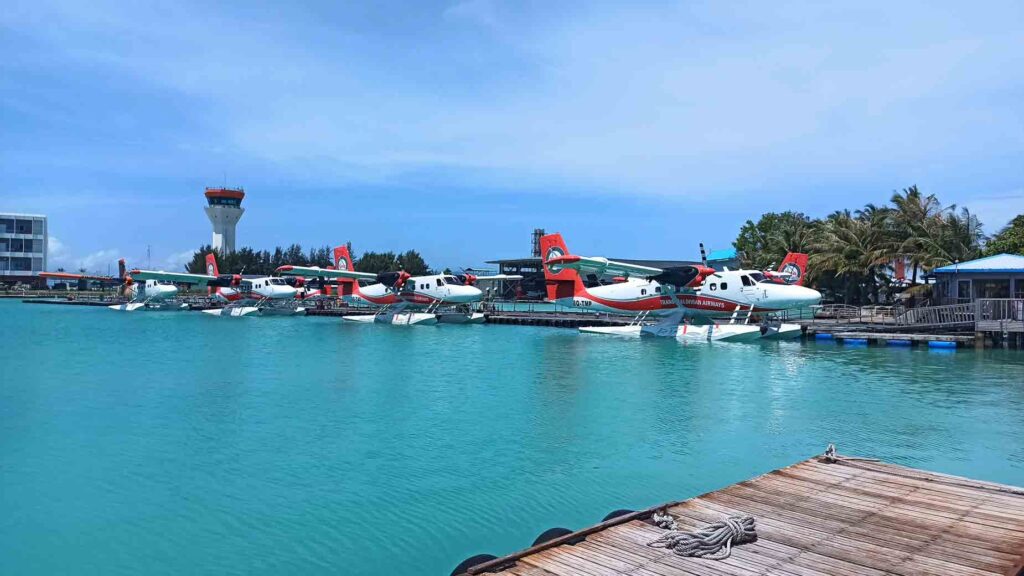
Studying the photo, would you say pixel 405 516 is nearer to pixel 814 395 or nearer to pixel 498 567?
pixel 498 567

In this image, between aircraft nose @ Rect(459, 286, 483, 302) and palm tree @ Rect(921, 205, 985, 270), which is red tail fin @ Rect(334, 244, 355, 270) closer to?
aircraft nose @ Rect(459, 286, 483, 302)

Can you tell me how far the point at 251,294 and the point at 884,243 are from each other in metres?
44.3

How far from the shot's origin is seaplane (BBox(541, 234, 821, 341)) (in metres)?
28.6

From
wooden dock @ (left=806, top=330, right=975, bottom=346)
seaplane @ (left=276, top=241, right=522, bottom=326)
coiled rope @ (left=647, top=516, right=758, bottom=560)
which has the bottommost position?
coiled rope @ (left=647, top=516, right=758, bottom=560)

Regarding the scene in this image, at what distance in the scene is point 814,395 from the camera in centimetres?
1647

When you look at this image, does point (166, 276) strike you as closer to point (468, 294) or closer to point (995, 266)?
point (468, 294)

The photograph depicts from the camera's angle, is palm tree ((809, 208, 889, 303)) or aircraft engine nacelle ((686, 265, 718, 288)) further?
palm tree ((809, 208, 889, 303))

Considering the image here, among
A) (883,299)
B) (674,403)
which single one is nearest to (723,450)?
(674,403)

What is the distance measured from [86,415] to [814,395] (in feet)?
51.0

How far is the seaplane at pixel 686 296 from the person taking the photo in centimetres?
2862

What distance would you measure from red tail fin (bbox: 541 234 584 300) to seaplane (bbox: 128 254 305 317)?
24743 millimetres

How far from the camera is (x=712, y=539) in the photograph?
17.3ft

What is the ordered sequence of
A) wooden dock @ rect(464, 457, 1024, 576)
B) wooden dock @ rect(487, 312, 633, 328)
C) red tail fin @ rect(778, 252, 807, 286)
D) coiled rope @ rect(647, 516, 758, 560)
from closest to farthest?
1. wooden dock @ rect(464, 457, 1024, 576)
2. coiled rope @ rect(647, 516, 758, 560)
3. red tail fin @ rect(778, 252, 807, 286)
4. wooden dock @ rect(487, 312, 633, 328)

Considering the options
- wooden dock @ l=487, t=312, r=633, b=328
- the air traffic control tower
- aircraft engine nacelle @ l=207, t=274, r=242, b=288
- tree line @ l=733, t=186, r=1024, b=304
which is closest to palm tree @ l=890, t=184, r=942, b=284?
tree line @ l=733, t=186, r=1024, b=304
